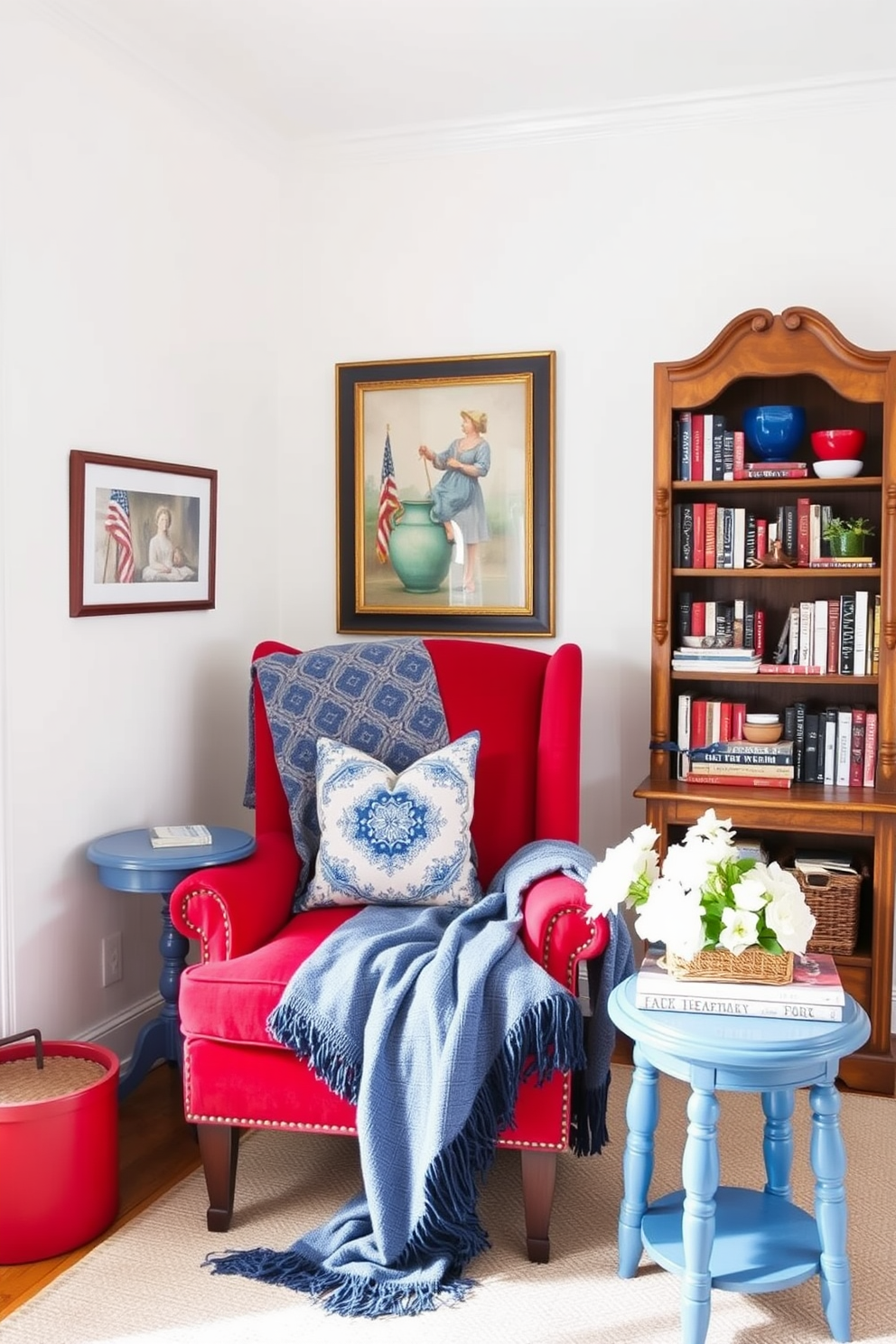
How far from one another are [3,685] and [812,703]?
2.22m

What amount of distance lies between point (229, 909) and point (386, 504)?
67.0 inches

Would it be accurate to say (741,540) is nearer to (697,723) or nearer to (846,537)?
(846,537)

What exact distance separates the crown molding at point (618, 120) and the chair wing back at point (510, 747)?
1603mm

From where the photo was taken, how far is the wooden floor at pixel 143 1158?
7.64 feet

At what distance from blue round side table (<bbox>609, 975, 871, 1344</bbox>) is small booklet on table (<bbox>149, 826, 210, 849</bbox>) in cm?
122

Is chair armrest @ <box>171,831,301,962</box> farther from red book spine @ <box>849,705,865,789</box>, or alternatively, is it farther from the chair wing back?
red book spine @ <box>849,705,865,789</box>

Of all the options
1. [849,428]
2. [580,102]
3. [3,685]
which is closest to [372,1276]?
[3,685]

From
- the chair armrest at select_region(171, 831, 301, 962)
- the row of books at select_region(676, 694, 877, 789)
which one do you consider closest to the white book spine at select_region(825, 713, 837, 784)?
the row of books at select_region(676, 694, 877, 789)

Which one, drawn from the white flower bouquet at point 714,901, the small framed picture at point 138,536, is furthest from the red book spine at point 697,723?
the small framed picture at point 138,536

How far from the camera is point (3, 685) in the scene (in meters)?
2.74

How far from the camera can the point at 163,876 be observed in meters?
2.87

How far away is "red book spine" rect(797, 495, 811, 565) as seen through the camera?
3371 millimetres

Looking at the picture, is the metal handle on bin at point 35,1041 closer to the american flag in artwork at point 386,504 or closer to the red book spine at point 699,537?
the american flag in artwork at point 386,504

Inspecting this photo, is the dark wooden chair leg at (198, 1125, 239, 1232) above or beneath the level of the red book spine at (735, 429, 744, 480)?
beneath
